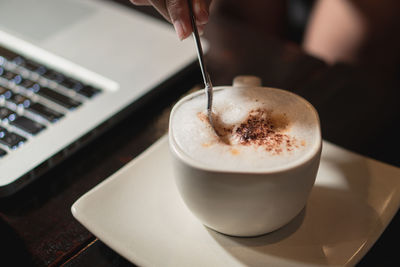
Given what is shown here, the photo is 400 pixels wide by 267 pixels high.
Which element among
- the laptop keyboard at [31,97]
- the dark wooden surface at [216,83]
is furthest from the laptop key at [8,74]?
the dark wooden surface at [216,83]

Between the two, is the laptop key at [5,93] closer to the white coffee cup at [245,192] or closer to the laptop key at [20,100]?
the laptop key at [20,100]

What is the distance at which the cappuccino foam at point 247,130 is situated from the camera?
43 cm

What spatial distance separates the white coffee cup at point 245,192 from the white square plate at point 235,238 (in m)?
0.03

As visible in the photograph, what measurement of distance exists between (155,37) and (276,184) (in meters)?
0.53

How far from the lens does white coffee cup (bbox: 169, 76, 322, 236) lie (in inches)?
16.4

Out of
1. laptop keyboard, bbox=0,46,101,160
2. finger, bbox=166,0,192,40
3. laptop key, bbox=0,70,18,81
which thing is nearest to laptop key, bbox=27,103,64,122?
laptop keyboard, bbox=0,46,101,160

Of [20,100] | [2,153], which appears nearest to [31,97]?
[20,100]

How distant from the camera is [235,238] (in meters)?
0.50

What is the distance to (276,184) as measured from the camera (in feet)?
1.38

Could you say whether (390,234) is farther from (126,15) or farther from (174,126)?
(126,15)

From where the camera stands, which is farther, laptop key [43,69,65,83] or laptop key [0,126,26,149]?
laptop key [43,69,65,83]

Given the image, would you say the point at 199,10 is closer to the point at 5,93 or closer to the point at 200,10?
the point at 200,10

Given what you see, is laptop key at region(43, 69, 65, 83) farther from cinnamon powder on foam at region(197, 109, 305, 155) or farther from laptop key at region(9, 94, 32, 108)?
cinnamon powder on foam at region(197, 109, 305, 155)

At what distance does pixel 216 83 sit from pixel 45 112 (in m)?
0.31
